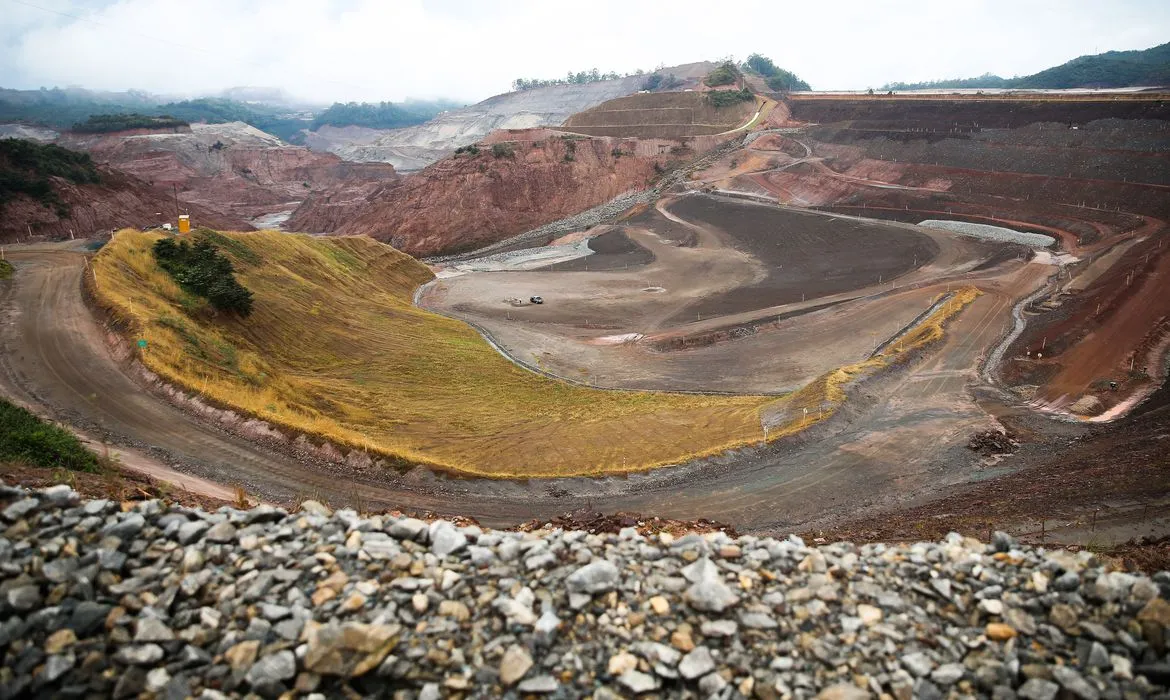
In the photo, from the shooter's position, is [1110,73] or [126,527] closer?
[126,527]

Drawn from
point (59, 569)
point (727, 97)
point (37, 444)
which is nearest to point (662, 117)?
point (727, 97)

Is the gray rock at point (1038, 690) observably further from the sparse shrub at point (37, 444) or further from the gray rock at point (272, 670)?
the sparse shrub at point (37, 444)

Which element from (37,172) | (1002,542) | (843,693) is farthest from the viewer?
(37,172)

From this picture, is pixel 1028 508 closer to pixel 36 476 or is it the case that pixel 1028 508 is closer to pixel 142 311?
pixel 36 476

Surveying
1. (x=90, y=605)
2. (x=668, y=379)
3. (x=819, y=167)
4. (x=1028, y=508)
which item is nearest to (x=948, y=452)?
(x=1028, y=508)

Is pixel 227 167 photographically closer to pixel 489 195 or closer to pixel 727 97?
pixel 489 195

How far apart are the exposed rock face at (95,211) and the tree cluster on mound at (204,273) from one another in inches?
1143

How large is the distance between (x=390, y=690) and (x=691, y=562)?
3.41m

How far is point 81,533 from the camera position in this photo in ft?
22.4

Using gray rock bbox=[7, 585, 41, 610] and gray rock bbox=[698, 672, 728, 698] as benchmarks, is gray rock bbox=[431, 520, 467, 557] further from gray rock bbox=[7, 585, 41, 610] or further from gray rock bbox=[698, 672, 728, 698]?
gray rock bbox=[7, 585, 41, 610]

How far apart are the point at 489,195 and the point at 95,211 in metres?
41.4

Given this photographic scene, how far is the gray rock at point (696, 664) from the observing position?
5.91m

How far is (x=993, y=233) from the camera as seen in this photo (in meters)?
56.7

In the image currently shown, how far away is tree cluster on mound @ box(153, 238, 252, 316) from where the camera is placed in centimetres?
2433
